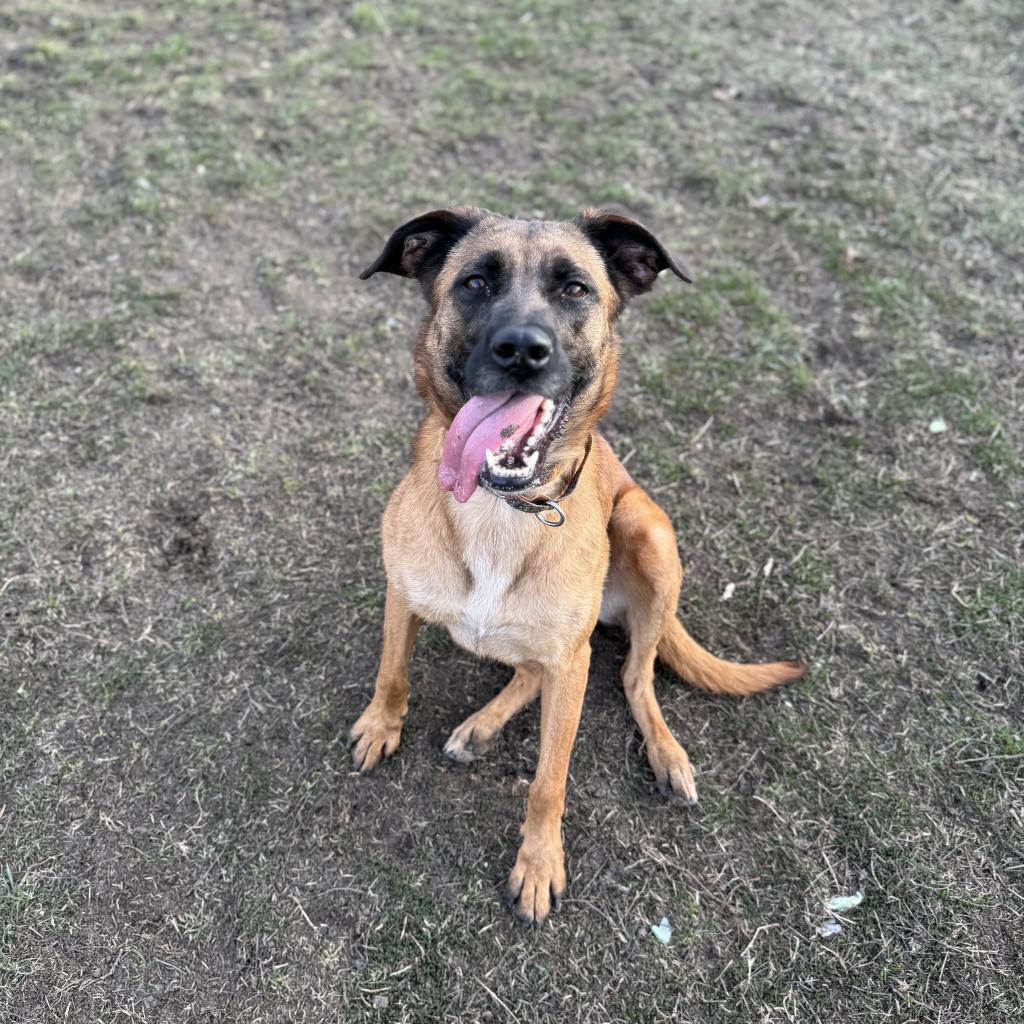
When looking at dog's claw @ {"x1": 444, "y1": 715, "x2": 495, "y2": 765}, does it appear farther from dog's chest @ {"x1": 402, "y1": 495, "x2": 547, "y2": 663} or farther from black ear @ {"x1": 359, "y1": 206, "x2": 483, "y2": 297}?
black ear @ {"x1": 359, "y1": 206, "x2": 483, "y2": 297}

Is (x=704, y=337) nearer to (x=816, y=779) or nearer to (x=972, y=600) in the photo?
(x=972, y=600)

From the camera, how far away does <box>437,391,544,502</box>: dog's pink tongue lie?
107 inches

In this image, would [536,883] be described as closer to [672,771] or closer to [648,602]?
[672,771]

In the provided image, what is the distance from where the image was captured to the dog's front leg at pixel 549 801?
10.4ft

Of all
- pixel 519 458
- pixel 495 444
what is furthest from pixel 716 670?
pixel 495 444

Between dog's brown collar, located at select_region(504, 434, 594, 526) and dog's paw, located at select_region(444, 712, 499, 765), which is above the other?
dog's brown collar, located at select_region(504, 434, 594, 526)

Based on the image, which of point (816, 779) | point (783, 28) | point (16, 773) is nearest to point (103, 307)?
point (16, 773)

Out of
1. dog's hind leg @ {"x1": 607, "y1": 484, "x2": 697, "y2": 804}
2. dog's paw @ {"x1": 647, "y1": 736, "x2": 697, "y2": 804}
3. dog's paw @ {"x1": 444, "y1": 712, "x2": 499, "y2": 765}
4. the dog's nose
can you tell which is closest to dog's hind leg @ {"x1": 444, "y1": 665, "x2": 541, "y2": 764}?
dog's paw @ {"x1": 444, "y1": 712, "x2": 499, "y2": 765}

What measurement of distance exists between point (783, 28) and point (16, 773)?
9592 millimetres

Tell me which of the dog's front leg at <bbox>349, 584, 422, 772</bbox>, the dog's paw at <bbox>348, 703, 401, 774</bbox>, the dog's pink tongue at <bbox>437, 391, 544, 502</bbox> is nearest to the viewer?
the dog's pink tongue at <bbox>437, 391, 544, 502</bbox>

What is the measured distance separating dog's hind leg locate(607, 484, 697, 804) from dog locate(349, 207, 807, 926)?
403 mm

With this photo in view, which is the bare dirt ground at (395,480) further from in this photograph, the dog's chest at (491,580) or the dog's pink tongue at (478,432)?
the dog's pink tongue at (478,432)

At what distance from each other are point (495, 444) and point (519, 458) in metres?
0.14

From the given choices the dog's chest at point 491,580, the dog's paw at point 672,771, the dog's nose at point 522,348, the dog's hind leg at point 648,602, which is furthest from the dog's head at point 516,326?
the dog's paw at point 672,771
